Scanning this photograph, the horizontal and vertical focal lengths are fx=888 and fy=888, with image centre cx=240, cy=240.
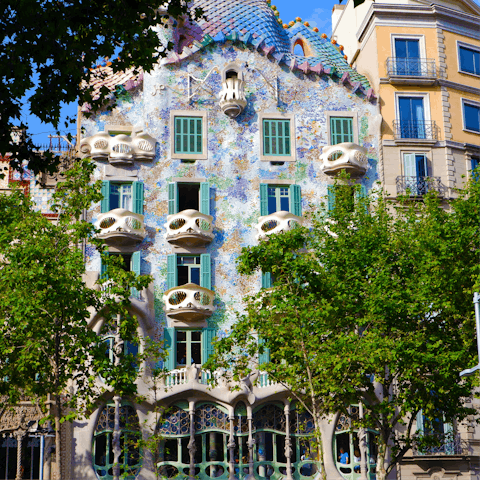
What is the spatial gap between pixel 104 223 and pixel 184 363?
20.3 feet

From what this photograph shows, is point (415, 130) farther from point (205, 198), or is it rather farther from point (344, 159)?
point (205, 198)

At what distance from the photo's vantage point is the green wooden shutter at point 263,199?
35.6 m

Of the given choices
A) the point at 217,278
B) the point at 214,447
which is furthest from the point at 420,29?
the point at 214,447

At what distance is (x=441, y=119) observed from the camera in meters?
38.0

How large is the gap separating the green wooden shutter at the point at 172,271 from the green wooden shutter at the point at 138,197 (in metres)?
2.25

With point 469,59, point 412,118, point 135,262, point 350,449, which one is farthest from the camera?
point 469,59

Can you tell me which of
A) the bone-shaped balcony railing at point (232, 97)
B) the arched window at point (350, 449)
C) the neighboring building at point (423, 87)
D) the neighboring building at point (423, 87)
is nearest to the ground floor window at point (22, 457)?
the arched window at point (350, 449)

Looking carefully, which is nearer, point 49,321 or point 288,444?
point 49,321

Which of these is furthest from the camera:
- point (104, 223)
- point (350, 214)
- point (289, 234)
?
point (104, 223)

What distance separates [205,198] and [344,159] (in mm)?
5856

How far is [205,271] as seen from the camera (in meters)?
34.5

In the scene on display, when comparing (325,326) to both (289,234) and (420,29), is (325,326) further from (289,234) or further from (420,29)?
(420,29)

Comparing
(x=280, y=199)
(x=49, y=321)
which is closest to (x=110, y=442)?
(x=49, y=321)

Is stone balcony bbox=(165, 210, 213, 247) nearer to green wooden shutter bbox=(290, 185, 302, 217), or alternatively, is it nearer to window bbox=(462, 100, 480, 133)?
green wooden shutter bbox=(290, 185, 302, 217)
